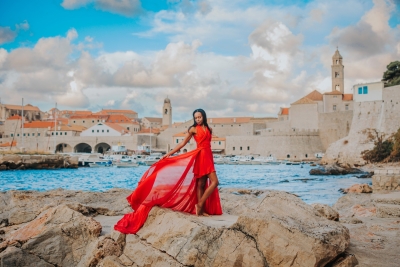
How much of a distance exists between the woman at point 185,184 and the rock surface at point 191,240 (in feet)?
0.62

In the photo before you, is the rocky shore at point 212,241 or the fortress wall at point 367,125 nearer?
the rocky shore at point 212,241

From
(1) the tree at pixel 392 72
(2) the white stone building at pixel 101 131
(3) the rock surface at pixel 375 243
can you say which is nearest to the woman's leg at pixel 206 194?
(3) the rock surface at pixel 375 243

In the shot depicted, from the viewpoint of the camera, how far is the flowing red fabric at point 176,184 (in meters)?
4.09

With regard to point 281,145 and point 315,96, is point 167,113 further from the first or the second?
point 315,96

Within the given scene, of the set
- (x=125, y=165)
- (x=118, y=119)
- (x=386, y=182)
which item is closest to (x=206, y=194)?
(x=386, y=182)

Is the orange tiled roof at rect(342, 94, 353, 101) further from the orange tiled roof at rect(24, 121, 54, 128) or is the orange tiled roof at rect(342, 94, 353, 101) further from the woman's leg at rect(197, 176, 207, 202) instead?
the woman's leg at rect(197, 176, 207, 202)

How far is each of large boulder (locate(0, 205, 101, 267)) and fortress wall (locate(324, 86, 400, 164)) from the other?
31601 millimetres

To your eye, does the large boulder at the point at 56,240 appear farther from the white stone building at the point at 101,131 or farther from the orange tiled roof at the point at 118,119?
the orange tiled roof at the point at 118,119

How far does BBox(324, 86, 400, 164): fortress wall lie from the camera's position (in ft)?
106

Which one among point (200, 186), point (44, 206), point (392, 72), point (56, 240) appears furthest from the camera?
point (392, 72)

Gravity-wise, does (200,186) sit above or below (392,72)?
below

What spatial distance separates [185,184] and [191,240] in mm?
936

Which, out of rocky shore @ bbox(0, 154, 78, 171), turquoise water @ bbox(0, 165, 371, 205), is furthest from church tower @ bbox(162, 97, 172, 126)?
turquoise water @ bbox(0, 165, 371, 205)

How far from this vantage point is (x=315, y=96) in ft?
Answer: 174
